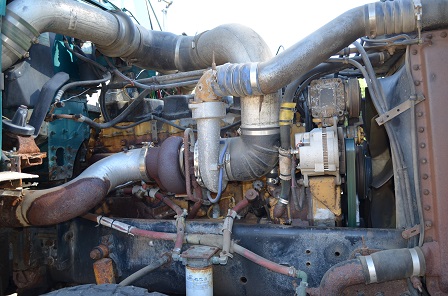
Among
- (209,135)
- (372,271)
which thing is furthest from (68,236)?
(372,271)

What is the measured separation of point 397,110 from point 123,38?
1.85 metres

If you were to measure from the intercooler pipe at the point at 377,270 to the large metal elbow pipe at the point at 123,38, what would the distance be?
1.34 m

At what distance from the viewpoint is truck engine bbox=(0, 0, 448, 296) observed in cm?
189

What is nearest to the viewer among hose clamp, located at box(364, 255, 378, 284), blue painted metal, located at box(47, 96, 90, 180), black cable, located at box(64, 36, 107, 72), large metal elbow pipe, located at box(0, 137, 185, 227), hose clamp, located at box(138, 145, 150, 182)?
hose clamp, located at box(364, 255, 378, 284)

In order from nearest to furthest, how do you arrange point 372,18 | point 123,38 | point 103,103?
point 372,18, point 123,38, point 103,103

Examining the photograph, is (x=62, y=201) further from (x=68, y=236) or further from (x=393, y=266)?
(x=393, y=266)

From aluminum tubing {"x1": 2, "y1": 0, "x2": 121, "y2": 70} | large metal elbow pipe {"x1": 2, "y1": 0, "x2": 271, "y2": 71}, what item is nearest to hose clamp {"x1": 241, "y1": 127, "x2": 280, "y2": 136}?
large metal elbow pipe {"x1": 2, "y1": 0, "x2": 271, "y2": 71}

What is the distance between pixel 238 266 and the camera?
7.23 ft

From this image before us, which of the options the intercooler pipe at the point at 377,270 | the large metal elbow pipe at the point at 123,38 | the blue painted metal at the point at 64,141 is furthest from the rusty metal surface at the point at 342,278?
the blue painted metal at the point at 64,141

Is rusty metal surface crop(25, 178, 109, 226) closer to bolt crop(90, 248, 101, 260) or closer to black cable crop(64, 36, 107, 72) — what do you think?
bolt crop(90, 248, 101, 260)

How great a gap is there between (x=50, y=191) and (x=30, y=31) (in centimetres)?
85

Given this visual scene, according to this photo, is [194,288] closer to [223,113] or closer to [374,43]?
[223,113]

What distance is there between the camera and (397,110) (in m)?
1.99

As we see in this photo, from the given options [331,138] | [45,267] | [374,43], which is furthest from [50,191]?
[374,43]
